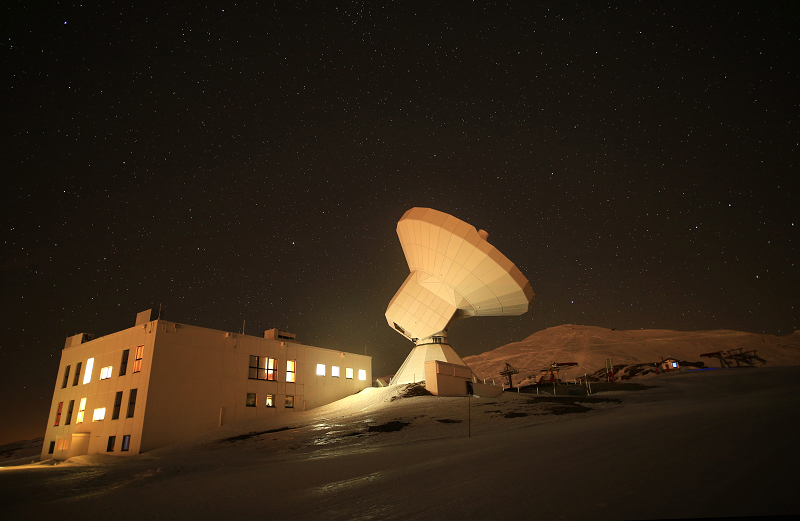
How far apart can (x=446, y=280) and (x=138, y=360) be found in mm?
21475

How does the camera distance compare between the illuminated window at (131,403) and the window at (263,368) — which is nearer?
the illuminated window at (131,403)

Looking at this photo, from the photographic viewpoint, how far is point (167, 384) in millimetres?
26688

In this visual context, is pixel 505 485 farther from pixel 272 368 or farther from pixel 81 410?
pixel 81 410

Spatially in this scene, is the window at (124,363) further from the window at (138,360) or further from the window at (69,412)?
the window at (69,412)

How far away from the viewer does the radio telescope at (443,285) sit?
30406mm

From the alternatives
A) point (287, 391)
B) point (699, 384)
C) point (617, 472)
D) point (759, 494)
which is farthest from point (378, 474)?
point (699, 384)

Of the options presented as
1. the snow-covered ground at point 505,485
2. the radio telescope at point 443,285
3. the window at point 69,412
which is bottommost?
the snow-covered ground at point 505,485

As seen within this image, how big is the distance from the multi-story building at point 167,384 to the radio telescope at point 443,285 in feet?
26.4

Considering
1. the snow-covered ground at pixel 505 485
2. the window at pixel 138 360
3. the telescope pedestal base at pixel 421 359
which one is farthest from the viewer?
the telescope pedestal base at pixel 421 359

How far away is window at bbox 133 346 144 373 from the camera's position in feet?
89.5

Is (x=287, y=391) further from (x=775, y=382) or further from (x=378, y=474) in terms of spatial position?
(x=775, y=382)

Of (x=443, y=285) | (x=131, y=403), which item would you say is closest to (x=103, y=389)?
(x=131, y=403)

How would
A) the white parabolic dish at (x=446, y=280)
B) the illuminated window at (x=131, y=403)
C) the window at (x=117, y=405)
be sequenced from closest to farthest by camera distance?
the illuminated window at (x=131, y=403) → the window at (x=117, y=405) → the white parabolic dish at (x=446, y=280)

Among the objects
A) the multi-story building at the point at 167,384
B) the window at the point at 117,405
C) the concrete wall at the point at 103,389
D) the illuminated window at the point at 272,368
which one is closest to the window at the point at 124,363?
the multi-story building at the point at 167,384
